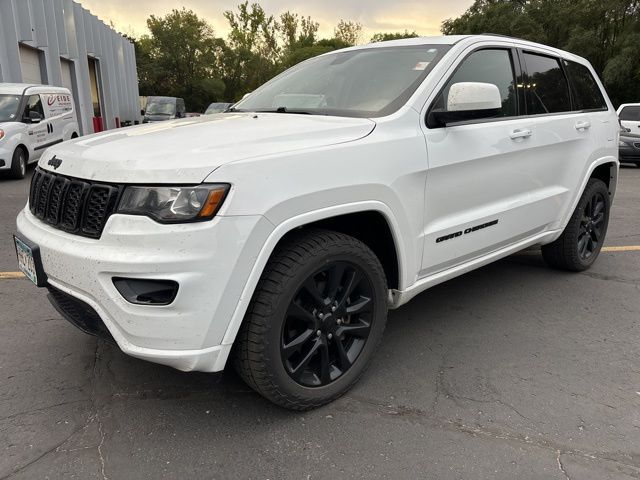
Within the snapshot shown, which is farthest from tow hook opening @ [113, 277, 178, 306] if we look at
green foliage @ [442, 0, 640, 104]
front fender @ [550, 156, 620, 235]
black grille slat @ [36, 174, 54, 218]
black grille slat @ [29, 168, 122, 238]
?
green foliage @ [442, 0, 640, 104]

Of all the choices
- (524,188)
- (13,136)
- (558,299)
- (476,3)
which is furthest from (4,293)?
(476,3)

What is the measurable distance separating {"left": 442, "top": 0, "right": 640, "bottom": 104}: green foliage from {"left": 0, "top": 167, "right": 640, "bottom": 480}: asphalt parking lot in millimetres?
26358

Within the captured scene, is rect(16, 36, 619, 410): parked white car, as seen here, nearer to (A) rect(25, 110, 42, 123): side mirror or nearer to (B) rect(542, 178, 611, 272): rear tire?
(B) rect(542, 178, 611, 272): rear tire

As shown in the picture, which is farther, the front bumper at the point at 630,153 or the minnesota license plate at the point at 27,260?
the front bumper at the point at 630,153

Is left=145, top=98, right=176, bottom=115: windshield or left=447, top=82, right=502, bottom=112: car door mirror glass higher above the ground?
left=447, top=82, right=502, bottom=112: car door mirror glass

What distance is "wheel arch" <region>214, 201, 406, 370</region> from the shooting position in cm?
214

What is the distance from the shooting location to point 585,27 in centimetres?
2931

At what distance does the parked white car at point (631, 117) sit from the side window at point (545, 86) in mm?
12451

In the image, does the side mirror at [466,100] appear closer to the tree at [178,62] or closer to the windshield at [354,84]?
the windshield at [354,84]

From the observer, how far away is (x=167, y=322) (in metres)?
2.07

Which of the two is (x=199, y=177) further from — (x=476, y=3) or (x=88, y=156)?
(x=476, y=3)

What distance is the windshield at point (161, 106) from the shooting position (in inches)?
934

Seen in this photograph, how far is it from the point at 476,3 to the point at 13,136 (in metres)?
32.1

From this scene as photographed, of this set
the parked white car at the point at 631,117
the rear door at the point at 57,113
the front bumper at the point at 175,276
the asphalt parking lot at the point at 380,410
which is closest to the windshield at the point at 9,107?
the rear door at the point at 57,113
